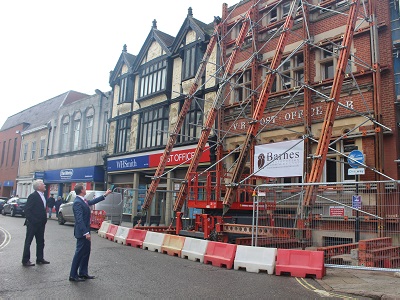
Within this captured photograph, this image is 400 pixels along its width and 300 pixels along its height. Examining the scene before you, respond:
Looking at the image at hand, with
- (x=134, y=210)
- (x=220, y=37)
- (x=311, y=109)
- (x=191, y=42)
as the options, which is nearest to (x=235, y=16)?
(x=220, y=37)

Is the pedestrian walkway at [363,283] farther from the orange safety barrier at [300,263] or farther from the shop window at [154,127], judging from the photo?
the shop window at [154,127]

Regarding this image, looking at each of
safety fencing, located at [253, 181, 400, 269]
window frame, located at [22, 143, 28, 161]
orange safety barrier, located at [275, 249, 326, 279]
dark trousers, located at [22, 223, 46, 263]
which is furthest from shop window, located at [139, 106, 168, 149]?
window frame, located at [22, 143, 28, 161]

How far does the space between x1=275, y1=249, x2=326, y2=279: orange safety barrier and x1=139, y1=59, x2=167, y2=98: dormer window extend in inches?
640

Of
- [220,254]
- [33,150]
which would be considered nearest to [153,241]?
[220,254]

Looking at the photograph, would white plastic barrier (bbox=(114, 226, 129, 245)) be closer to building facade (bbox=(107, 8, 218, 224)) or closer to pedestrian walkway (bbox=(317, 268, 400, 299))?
building facade (bbox=(107, 8, 218, 224))

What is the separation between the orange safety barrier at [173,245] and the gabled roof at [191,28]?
13231mm

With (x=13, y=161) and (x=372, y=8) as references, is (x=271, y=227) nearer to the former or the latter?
(x=372, y=8)

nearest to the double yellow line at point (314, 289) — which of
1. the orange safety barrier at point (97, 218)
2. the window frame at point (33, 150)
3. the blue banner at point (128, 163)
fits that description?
the orange safety barrier at point (97, 218)

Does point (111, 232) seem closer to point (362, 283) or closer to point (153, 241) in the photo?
point (153, 241)

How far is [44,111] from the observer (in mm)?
38938

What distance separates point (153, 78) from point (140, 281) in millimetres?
18197

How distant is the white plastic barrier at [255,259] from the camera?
7.86m

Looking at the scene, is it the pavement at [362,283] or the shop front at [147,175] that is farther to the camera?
the shop front at [147,175]

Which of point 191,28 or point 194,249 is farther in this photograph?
point 191,28
